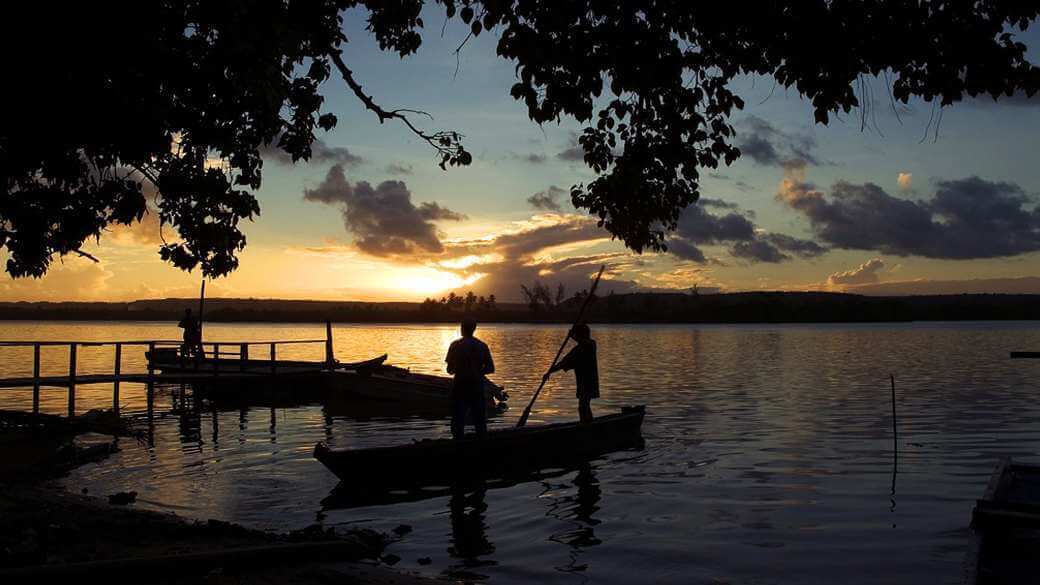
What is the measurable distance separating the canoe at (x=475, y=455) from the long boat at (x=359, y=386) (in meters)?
10.1

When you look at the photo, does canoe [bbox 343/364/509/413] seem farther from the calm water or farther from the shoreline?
the shoreline

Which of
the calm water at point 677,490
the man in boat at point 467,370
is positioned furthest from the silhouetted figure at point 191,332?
the man in boat at point 467,370

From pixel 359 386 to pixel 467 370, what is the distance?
52.9ft

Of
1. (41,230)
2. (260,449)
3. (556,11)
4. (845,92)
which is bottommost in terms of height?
(260,449)

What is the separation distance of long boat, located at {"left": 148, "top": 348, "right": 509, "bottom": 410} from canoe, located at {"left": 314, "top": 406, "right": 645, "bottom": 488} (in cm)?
1015

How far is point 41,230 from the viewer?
1240 cm

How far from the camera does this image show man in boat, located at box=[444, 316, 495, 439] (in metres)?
15.9

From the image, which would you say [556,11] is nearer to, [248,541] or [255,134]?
[255,134]

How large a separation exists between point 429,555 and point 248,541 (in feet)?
7.84

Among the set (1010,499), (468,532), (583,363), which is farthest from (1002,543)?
(583,363)

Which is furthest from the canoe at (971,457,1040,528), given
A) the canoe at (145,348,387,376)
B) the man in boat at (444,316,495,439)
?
the canoe at (145,348,387,376)

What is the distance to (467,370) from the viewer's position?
628 inches

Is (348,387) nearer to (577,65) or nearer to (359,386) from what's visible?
(359,386)

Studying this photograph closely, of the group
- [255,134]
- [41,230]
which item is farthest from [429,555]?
[41,230]
